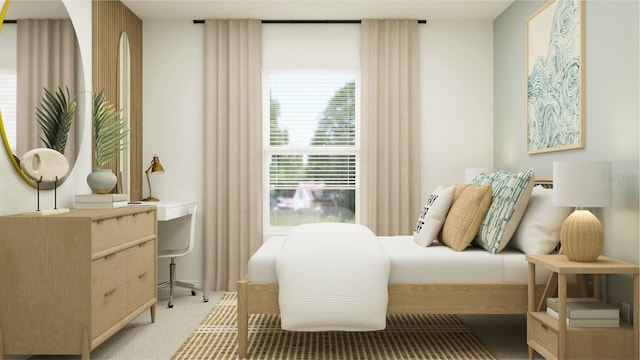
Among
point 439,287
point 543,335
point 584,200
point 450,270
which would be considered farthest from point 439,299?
point 584,200

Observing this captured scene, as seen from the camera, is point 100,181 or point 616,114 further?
point 100,181

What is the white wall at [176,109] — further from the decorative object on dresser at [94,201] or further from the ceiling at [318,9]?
the decorative object on dresser at [94,201]

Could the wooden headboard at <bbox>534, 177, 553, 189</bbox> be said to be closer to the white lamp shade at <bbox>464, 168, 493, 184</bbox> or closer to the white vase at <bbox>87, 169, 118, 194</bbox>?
the white lamp shade at <bbox>464, 168, 493, 184</bbox>

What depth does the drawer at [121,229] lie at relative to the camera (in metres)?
2.53

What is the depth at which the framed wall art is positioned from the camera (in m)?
3.03

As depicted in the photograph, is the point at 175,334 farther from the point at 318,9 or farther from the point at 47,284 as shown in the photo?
the point at 318,9

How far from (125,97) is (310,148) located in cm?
177

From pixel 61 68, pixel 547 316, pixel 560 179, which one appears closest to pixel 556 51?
pixel 560 179

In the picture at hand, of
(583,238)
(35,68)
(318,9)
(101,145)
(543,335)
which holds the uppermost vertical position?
(318,9)

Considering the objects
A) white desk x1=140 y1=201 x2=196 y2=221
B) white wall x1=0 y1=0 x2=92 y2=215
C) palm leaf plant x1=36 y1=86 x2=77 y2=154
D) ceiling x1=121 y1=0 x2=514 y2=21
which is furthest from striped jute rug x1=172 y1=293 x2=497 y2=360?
ceiling x1=121 y1=0 x2=514 y2=21

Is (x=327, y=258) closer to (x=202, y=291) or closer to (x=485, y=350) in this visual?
(x=485, y=350)

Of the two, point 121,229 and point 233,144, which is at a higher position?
point 233,144

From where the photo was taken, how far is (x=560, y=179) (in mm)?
2488

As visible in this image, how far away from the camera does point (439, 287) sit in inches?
107
